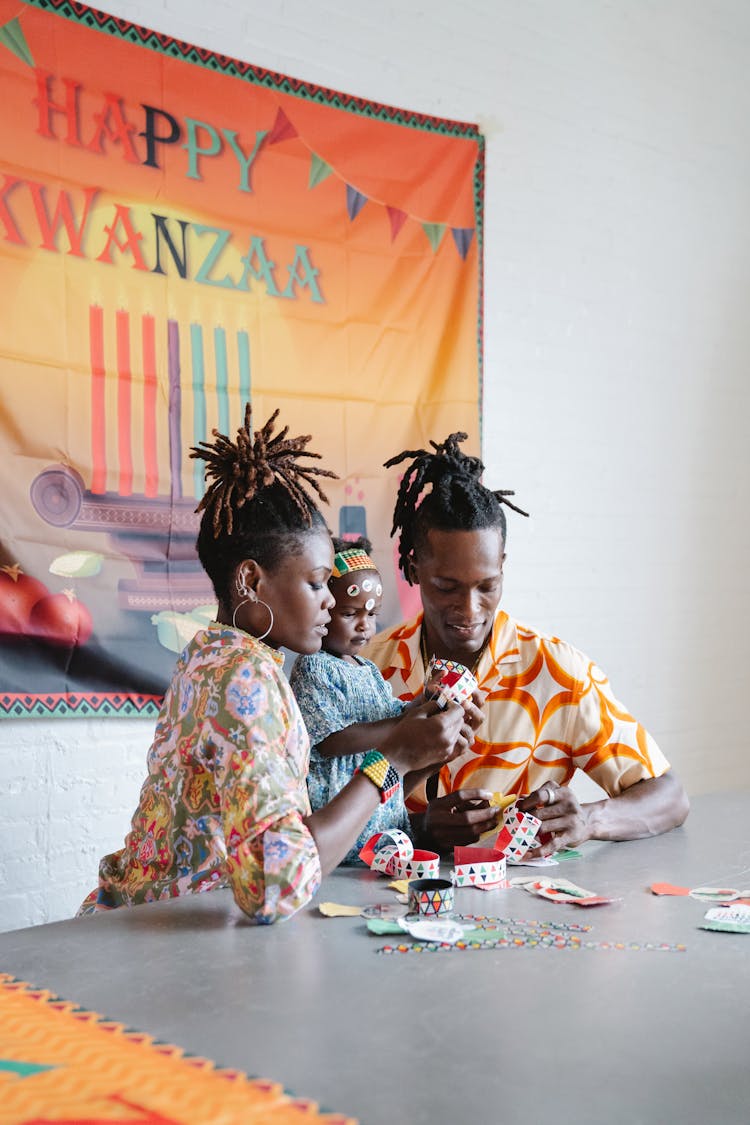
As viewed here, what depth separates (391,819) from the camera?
231 centimetres

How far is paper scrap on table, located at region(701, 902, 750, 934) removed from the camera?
67.5 inches

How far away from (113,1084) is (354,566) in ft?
5.65

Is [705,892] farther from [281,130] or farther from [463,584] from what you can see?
[281,130]

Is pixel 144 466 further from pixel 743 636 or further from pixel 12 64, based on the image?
pixel 743 636

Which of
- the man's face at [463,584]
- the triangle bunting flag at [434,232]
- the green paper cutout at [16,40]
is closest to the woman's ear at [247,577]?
the man's face at [463,584]

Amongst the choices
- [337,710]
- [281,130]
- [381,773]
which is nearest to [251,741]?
[381,773]

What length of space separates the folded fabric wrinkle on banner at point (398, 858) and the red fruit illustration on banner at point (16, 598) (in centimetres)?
156

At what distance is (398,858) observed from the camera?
2.06 meters

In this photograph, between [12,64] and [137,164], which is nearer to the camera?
[12,64]

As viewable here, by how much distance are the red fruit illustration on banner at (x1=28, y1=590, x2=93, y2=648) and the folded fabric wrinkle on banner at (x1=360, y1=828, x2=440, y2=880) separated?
156 cm

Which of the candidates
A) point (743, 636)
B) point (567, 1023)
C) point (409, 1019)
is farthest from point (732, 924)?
point (743, 636)

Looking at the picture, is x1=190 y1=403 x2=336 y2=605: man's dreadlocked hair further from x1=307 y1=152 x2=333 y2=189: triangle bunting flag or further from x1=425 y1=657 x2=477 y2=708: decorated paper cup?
x1=307 y1=152 x2=333 y2=189: triangle bunting flag

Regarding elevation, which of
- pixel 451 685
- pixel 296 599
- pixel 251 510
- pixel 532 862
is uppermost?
pixel 251 510

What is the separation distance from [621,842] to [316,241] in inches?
97.5
